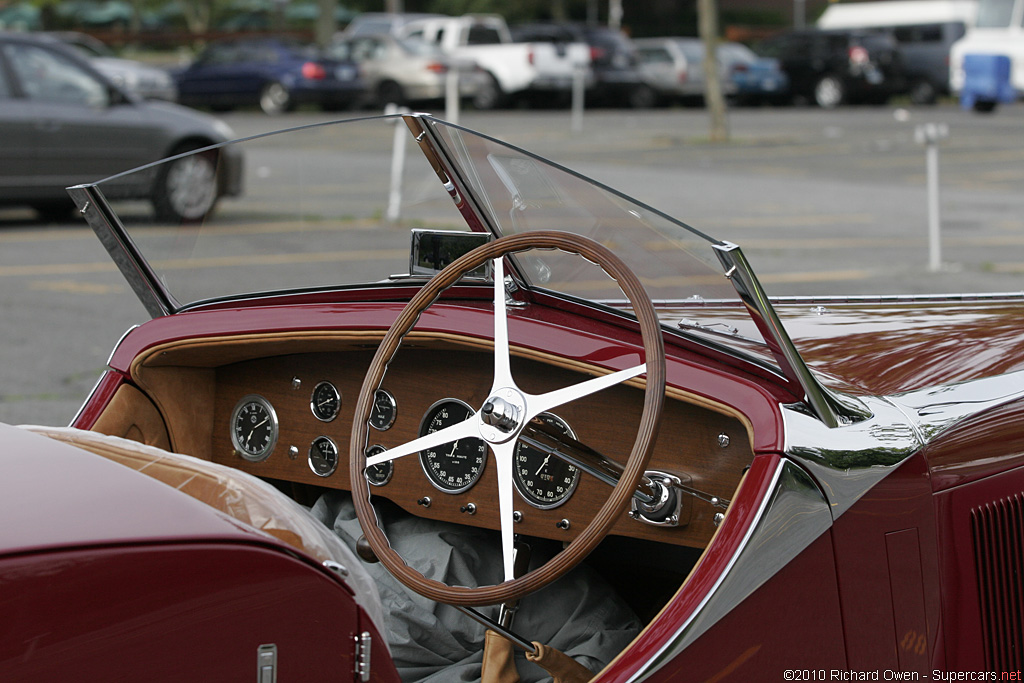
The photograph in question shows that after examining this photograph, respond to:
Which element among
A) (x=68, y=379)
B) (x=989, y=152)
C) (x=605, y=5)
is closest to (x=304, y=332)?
(x=68, y=379)

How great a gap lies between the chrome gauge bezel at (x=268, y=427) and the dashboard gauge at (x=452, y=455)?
472mm

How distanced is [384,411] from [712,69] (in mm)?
17065

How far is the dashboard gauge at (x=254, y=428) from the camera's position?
283 cm

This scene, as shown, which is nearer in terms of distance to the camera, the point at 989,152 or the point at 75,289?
the point at 75,289

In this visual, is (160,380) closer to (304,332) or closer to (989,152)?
(304,332)

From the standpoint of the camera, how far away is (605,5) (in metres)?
47.4

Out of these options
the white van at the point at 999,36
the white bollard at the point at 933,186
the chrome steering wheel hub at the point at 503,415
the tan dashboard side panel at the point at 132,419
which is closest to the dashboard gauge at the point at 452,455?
the chrome steering wheel hub at the point at 503,415

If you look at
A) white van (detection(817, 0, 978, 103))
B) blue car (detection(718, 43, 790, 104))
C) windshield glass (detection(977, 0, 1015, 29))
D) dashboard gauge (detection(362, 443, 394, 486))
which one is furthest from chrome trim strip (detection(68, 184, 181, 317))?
white van (detection(817, 0, 978, 103))

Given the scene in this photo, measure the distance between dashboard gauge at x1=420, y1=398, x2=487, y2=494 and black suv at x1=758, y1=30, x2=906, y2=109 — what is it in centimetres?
2562

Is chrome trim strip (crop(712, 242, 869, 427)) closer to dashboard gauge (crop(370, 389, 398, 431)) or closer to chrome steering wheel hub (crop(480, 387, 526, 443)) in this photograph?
chrome steering wheel hub (crop(480, 387, 526, 443))

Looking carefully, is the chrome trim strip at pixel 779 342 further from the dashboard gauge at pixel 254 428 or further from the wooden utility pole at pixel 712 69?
the wooden utility pole at pixel 712 69

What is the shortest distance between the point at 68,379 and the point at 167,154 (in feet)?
20.1

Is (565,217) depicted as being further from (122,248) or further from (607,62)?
(607,62)

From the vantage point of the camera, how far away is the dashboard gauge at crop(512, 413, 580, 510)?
2340 millimetres
